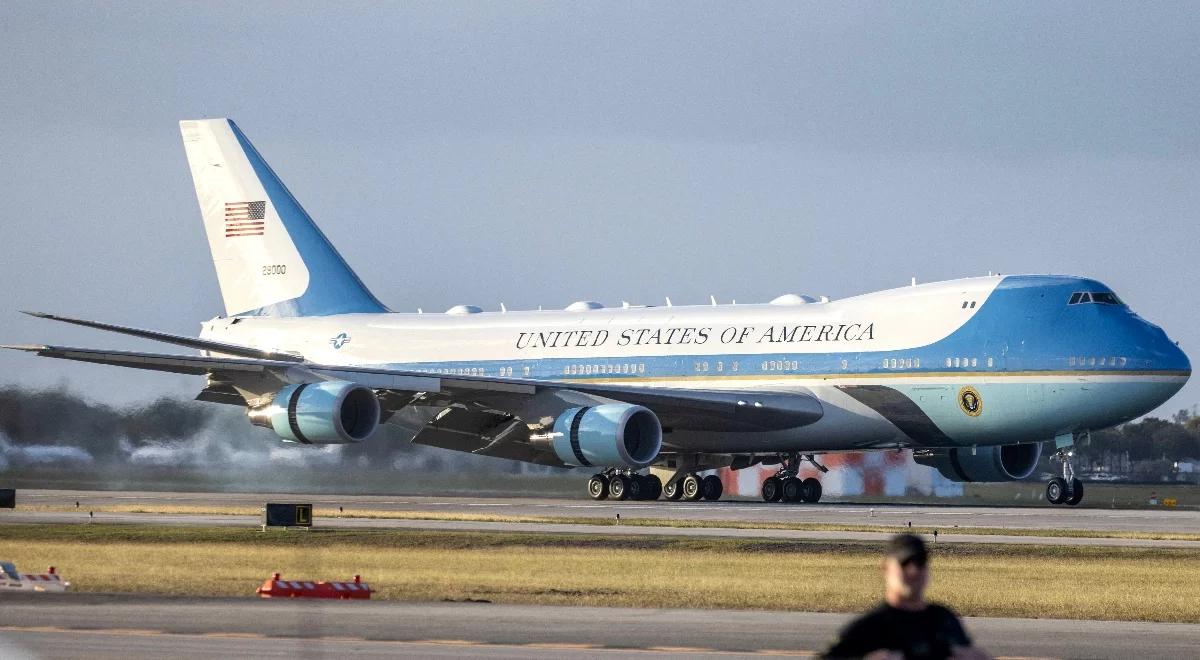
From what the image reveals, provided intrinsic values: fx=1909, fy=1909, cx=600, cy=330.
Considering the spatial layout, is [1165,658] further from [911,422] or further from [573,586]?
[911,422]

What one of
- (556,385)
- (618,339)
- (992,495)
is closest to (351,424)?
(556,385)

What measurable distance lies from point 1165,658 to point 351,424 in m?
31.6

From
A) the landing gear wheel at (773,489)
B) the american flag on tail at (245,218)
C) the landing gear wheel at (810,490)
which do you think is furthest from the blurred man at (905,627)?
the american flag on tail at (245,218)

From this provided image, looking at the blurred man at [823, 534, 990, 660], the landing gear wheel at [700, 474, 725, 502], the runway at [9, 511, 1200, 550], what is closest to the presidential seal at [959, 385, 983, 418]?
the landing gear wheel at [700, 474, 725, 502]

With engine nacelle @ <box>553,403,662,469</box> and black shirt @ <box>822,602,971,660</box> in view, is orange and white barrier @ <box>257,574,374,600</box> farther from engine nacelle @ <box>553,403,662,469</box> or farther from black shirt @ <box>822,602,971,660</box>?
engine nacelle @ <box>553,403,662,469</box>

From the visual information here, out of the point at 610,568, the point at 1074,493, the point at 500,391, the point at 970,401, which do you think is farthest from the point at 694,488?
the point at 610,568

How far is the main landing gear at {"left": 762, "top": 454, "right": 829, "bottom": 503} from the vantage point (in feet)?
166

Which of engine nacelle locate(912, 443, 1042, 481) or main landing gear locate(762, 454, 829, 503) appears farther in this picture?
main landing gear locate(762, 454, 829, 503)

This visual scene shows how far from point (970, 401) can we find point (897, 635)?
122 ft

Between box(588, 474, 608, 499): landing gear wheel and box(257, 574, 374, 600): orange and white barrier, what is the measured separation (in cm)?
2783

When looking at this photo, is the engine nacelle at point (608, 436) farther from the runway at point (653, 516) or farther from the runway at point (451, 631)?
the runway at point (451, 631)

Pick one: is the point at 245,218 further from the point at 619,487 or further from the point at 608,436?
the point at 608,436

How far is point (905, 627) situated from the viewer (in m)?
8.83

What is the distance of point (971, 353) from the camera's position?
45.3 meters
